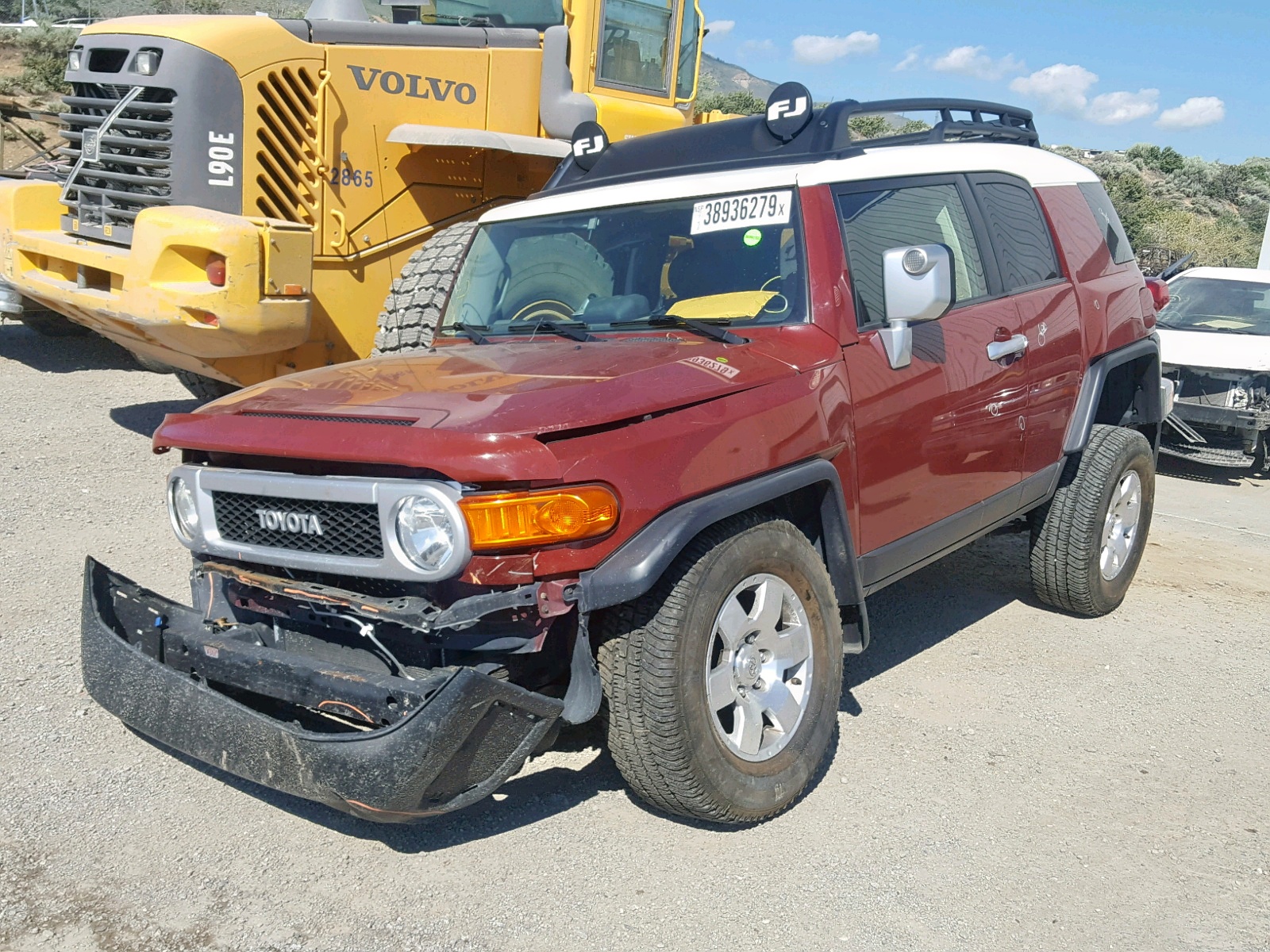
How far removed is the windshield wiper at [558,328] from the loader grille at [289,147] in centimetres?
273

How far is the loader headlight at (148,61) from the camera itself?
6.52m

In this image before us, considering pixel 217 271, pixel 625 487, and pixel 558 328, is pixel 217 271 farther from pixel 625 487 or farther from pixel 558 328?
pixel 625 487

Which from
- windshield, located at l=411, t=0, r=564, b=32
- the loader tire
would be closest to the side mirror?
A: the loader tire

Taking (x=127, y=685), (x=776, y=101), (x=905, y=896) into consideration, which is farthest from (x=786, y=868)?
(x=776, y=101)

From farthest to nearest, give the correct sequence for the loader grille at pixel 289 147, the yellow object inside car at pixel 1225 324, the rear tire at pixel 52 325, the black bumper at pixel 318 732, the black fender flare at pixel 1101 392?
the yellow object inside car at pixel 1225 324
the rear tire at pixel 52 325
the loader grille at pixel 289 147
the black fender flare at pixel 1101 392
the black bumper at pixel 318 732

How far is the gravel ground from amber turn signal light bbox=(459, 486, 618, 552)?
1015 mm

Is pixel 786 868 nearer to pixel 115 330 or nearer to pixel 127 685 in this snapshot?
pixel 127 685

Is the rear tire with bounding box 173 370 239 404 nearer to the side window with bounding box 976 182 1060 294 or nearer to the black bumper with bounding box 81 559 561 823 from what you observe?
the black bumper with bounding box 81 559 561 823

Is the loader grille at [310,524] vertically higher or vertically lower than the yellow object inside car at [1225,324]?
lower

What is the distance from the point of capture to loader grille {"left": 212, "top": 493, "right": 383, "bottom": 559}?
3133 millimetres

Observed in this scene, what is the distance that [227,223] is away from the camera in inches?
236

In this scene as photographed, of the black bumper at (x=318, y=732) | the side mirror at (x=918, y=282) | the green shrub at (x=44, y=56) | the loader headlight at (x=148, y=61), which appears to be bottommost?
the black bumper at (x=318, y=732)

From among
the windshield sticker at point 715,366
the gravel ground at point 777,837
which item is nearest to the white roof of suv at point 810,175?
the windshield sticker at point 715,366

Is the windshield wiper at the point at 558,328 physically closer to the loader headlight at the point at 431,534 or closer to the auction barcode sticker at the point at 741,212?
the auction barcode sticker at the point at 741,212
